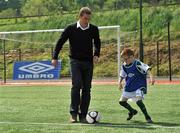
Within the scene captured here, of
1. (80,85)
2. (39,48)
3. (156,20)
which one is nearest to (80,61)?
(80,85)

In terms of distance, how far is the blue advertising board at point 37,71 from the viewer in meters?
A: 24.8

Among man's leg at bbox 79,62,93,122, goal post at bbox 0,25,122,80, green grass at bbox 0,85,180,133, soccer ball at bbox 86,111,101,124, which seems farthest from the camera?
goal post at bbox 0,25,122,80

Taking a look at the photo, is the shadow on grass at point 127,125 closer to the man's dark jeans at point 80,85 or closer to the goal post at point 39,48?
the man's dark jeans at point 80,85

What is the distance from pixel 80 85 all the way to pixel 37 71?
15.3m

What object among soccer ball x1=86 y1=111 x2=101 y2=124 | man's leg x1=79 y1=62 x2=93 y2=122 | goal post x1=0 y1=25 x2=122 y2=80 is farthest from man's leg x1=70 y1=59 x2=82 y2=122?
goal post x1=0 y1=25 x2=122 y2=80

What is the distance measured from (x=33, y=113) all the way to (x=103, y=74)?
74.6 feet

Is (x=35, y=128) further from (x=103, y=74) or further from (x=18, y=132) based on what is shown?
(x=103, y=74)

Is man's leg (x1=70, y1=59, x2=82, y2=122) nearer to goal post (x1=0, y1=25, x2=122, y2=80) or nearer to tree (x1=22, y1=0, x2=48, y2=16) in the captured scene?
goal post (x1=0, y1=25, x2=122, y2=80)

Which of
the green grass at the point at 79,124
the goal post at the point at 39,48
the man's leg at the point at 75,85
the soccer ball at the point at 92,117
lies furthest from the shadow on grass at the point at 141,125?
the goal post at the point at 39,48

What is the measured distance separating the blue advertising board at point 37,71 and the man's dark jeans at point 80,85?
48.1 feet

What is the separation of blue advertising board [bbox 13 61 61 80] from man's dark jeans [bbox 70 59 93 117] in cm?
1467

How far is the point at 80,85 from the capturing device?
9.90 meters

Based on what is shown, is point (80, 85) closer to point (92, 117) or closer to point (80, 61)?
point (80, 61)

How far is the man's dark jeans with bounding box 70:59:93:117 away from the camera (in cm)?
987
